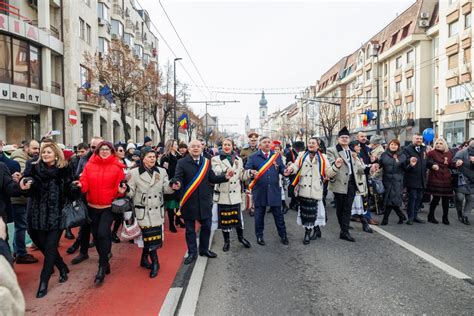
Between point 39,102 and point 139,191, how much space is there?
19.5 m

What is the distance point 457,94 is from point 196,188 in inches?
1130

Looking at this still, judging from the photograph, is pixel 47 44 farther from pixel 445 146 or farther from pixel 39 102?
pixel 445 146

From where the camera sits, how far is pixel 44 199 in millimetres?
4598

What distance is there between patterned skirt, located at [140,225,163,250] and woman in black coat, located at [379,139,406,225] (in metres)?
5.23

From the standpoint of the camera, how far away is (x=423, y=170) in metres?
8.38

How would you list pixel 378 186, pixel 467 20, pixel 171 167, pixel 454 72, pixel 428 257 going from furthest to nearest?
pixel 454 72 < pixel 467 20 < pixel 378 186 < pixel 171 167 < pixel 428 257

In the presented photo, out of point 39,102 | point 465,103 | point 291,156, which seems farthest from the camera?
point 465,103

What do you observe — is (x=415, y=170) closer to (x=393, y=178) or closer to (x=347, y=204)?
(x=393, y=178)

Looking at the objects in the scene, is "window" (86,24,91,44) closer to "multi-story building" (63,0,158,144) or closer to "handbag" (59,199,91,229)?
"multi-story building" (63,0,158,144)

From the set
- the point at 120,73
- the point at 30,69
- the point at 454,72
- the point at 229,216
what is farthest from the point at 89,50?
the point at 454,72

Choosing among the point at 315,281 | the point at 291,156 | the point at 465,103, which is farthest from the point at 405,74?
the point at 315,281

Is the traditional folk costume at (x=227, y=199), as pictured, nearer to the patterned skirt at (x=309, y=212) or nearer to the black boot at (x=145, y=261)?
the patterned skirt at (x=309, y=212)

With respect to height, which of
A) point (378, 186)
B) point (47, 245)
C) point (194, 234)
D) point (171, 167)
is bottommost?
point (194, 234)

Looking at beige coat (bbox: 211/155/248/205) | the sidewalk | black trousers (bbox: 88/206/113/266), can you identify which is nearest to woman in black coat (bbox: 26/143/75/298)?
the sidewalk
